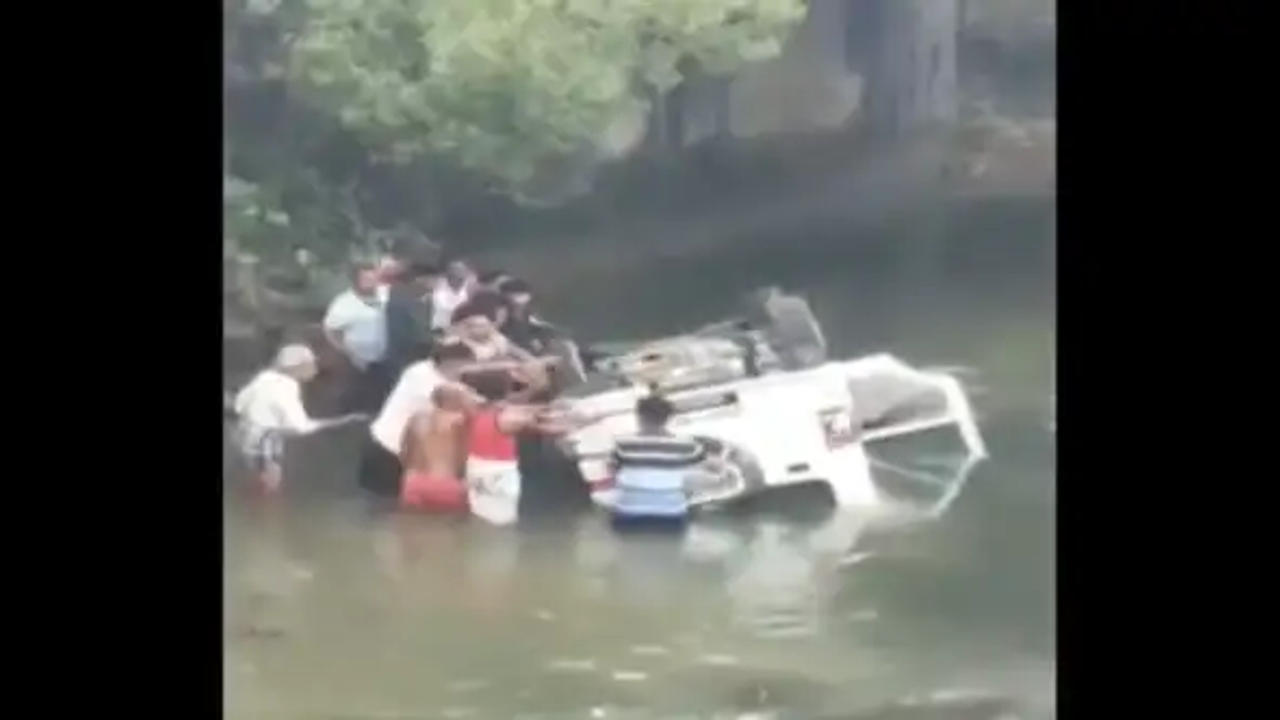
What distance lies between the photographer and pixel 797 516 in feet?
2.91

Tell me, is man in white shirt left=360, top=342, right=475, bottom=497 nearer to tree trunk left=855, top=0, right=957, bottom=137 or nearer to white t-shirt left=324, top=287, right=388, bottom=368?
white t-shirt left=324, top=287, right=388, bottom=368

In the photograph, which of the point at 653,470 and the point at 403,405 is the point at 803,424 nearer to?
the point at 653,470

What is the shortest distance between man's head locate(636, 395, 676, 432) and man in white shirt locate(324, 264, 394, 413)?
14cm

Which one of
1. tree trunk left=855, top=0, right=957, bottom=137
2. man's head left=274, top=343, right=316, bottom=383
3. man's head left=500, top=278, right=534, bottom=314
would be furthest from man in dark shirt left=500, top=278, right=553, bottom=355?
tree trunk left=855, top=0, right=957, bottom=137

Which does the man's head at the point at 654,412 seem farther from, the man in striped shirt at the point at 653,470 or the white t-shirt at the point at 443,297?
the white t-shirt at the point at 443,297

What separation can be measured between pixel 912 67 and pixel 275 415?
15.5 inches

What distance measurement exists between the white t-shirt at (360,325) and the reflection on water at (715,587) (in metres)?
A: 0.05

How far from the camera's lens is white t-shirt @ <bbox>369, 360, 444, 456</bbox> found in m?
0.89

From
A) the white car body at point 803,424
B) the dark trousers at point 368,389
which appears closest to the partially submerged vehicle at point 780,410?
the white car body at point 803,424

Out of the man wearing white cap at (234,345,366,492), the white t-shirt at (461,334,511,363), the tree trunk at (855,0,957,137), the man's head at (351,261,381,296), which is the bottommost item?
the man wearing white cap at (234,345,366,492)
